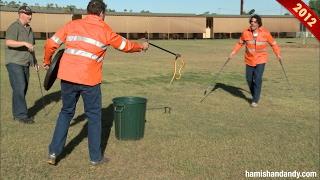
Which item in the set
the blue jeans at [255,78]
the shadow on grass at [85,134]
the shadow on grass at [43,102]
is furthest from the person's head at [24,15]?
the blue jeans at [255,78]

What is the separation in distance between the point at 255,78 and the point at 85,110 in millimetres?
5702

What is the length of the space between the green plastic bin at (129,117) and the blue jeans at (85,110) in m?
1.07

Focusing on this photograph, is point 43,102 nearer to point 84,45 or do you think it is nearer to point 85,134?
point 85,134

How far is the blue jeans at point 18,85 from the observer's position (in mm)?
7918

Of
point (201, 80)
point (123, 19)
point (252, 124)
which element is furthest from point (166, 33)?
point (252, 124)

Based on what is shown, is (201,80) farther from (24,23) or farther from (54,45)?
(54,45)

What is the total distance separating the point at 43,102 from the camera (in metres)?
10.5

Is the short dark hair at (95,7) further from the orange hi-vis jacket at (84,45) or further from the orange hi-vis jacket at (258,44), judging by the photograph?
the orange hi-vis jacket at (258,44)

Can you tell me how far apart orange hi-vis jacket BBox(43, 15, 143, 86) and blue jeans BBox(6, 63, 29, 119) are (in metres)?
2.77

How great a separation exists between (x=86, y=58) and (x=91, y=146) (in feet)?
3.93

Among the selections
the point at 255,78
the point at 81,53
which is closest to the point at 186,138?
the point at 81,53

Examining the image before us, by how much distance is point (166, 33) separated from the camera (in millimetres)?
62594

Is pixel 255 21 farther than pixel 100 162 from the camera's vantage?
Yes

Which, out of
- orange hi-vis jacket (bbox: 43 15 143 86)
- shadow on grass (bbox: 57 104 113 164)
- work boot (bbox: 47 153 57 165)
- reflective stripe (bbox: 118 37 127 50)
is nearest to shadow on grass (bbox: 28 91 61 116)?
shadow on grass (bbox: 57 104 113 164)
